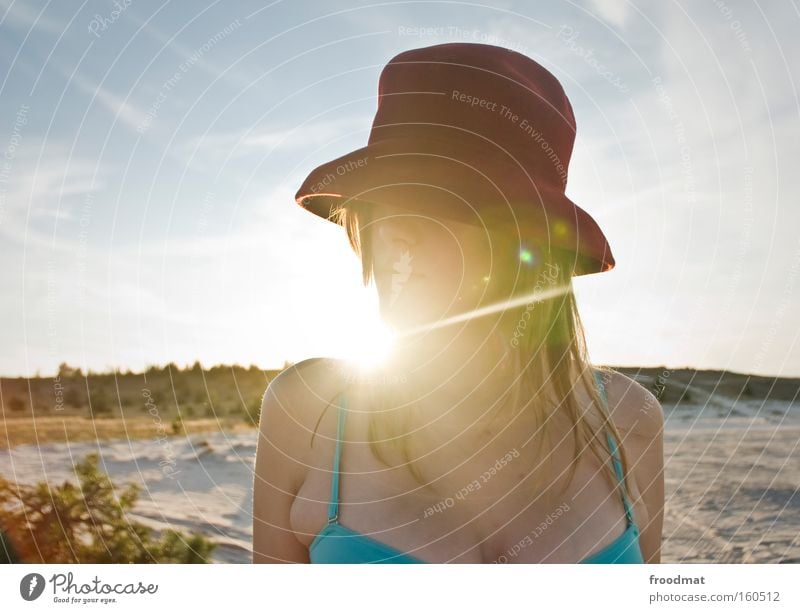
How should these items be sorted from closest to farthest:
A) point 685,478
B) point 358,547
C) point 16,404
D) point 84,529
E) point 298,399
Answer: point 358,547 < point 298,399 < point 84,529 < point 16,404 < point 685,478

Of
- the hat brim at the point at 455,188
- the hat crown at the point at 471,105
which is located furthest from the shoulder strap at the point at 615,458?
the hat crown at the point at 471,105

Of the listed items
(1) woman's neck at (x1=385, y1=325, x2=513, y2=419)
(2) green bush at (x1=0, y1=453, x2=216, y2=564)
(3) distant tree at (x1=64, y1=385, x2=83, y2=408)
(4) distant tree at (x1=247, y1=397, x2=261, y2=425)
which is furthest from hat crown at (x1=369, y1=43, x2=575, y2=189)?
(3) distant tree at (x1=64, y1=385, x2=83, y2=408)

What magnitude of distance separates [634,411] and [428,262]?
56 centimetres

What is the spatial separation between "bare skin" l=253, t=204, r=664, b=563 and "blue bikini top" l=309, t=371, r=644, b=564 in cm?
1

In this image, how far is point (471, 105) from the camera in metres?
1.24

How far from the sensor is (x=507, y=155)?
124 cm

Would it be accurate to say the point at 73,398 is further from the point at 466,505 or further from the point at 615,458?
the point at 615,458

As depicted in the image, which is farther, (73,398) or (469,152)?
(73,398)

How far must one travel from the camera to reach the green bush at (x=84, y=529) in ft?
7.81

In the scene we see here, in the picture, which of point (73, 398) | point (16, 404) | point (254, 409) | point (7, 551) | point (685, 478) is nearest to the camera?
point (7, 551)

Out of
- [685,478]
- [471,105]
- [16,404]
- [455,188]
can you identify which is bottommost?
[685,478]

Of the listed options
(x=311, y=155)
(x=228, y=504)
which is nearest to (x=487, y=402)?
(x=311, y=155)

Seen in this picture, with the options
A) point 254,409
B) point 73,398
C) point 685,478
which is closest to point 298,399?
point 685,478

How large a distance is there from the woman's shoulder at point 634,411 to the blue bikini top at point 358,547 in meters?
0.18
